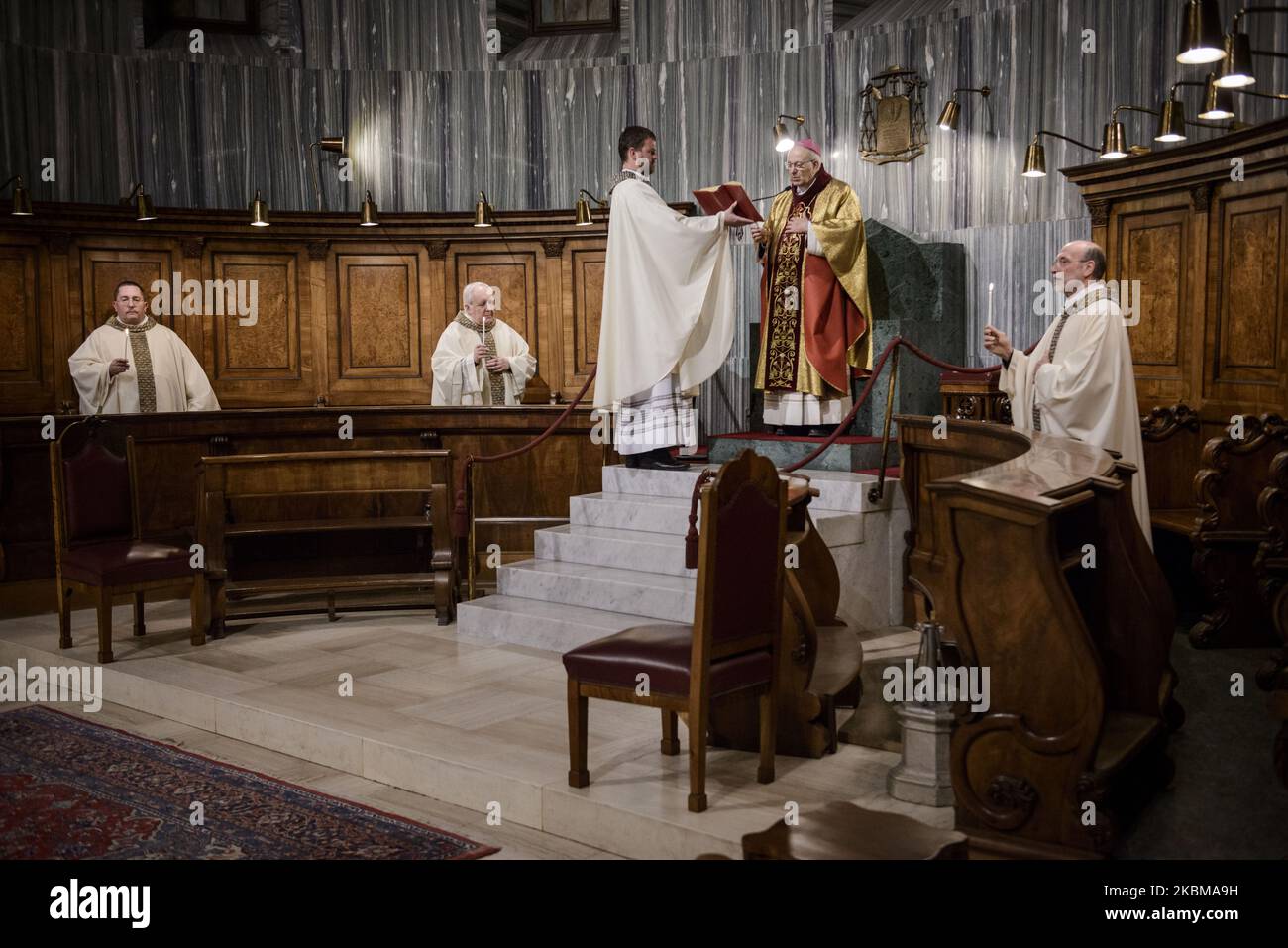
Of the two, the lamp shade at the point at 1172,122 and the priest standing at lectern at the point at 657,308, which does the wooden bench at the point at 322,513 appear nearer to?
the priest standing at lectern at the point at 657,308

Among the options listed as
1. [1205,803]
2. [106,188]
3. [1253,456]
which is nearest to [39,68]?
[106,188]

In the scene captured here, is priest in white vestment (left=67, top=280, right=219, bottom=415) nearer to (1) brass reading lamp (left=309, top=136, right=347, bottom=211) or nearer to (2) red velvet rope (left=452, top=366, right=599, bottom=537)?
(1) brass reading lamp (left=309, top=136, right=347, bottom=211)

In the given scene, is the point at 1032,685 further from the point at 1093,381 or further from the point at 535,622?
the point at 535,622

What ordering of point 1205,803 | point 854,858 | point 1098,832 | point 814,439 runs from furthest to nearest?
point 814,439 < point 1205,803 < point 1098,832 < point 854,858

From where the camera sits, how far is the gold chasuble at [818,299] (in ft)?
25.3

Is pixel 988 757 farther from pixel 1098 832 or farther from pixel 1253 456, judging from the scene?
pixel 1253 456

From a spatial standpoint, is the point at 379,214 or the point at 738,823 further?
the point at 379,214

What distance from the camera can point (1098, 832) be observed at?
310cm

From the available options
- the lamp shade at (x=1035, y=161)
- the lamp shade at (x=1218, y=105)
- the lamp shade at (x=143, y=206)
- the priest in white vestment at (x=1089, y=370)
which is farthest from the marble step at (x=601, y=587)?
the lamp shade at (x=143, y=206)

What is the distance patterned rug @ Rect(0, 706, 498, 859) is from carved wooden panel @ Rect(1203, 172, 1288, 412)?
5092 millimetres

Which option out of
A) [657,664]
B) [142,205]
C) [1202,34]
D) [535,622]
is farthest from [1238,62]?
[142,205]

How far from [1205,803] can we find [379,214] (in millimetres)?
7868

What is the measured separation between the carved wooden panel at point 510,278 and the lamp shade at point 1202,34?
240 inches

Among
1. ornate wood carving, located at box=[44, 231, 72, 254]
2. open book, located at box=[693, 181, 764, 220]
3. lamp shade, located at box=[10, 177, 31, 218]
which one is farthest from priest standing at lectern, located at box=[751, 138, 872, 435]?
ornate wood carving, located at box=[44, 231, 72, 254]
